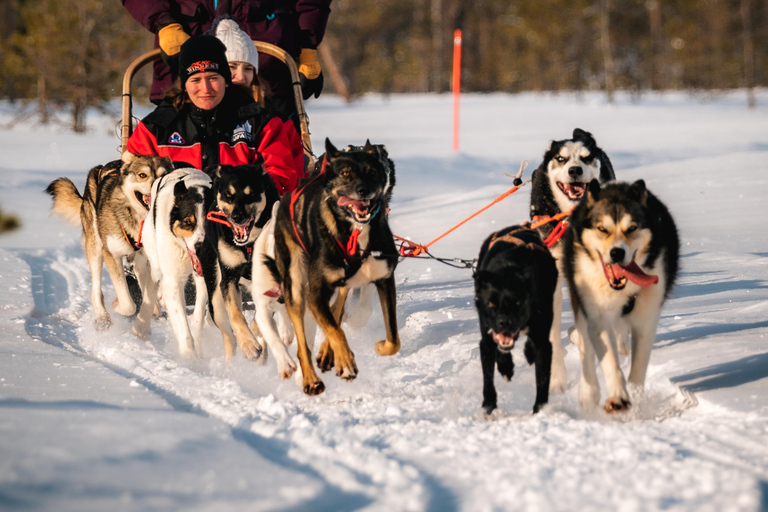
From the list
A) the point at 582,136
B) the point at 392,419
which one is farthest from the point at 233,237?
the point at 582,136

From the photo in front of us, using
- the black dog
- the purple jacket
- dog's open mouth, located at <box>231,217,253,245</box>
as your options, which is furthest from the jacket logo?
the black dog

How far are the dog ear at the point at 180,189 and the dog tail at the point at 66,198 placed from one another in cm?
185

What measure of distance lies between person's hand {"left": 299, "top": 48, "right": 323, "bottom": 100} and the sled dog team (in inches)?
51.0

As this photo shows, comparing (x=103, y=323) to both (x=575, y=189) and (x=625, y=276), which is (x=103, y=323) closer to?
(x=575, y=189)

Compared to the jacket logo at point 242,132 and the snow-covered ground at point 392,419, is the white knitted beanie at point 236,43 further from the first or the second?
the snow-covered ground at point 392,419

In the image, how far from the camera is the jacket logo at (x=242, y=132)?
14.2ft

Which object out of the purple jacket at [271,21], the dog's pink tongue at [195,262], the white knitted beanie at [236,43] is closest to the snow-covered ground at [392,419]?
the dog's pink tongue at [195,262]

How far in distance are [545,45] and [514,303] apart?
92.7ft

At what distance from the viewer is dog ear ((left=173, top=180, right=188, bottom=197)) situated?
3.83 m

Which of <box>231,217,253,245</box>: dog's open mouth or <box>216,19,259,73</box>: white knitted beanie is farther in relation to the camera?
<box>216,19,259,73</box>: white knitted beanie

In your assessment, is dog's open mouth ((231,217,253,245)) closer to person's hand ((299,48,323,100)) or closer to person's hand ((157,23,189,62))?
person's hand ((157,23,189,62))

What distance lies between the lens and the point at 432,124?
61.1 feet

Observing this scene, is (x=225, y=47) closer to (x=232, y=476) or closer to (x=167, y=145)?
(x=167, y=145)

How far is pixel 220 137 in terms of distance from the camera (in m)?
4.41
